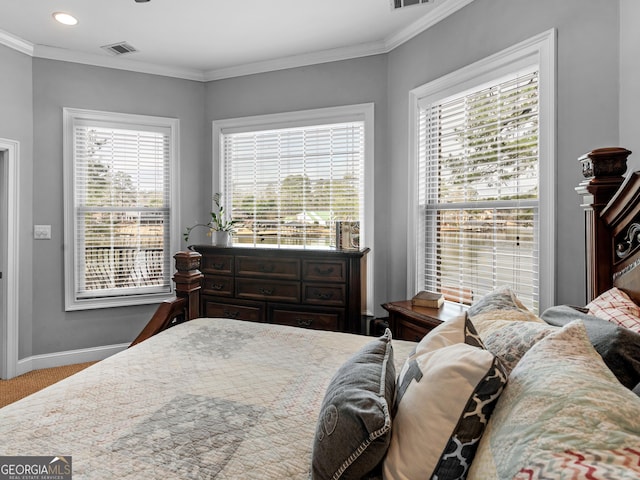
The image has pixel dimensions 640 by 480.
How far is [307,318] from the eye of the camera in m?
3.22

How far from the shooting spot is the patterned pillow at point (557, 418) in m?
0.49

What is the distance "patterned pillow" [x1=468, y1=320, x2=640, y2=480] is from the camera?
1.61 ft

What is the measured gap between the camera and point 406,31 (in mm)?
3072

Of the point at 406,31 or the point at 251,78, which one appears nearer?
the point at 406,31

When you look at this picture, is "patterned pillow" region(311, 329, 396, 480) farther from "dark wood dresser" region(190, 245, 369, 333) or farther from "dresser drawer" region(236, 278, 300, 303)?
"dresser drawer" region(236, 278, 300, 303)

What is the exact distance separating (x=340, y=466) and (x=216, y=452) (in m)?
0.35

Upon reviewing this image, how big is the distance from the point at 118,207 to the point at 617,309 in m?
4.03

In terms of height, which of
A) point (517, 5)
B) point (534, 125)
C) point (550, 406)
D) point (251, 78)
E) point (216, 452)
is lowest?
point (216, 452)

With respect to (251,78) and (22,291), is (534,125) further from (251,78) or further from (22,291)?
(22,291)

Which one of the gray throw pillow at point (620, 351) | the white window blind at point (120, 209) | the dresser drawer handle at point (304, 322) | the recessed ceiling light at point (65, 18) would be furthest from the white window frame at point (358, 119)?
the gray throw pillow at point (620, 351)

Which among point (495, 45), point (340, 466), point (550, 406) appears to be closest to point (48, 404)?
point (340, 466)

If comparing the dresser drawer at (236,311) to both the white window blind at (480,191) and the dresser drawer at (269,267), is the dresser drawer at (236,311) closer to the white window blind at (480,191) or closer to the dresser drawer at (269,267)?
the dresser drawer at (269,267)

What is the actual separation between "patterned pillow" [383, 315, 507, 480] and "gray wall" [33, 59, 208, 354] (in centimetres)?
377

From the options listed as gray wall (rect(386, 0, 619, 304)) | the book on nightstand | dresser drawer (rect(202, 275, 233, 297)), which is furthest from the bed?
dresser drawer (rect(202, 275, 233, 297))
